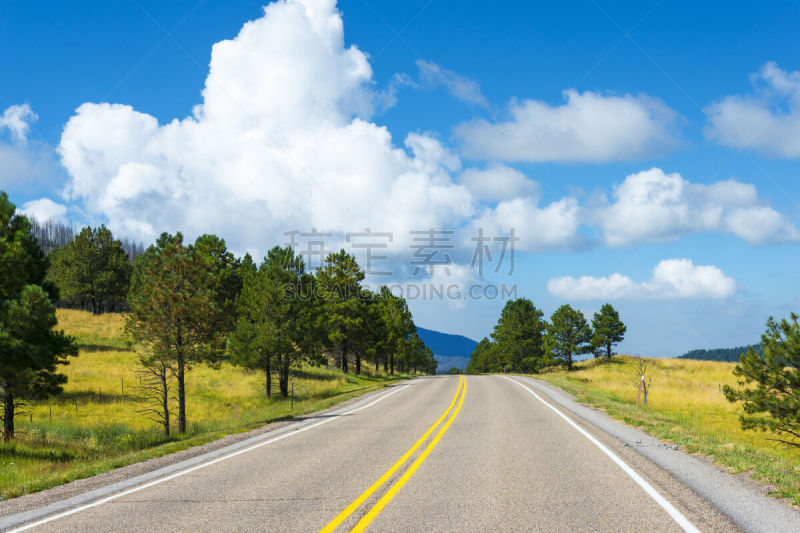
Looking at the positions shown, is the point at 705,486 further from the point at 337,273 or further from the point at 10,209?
the point at 337,273

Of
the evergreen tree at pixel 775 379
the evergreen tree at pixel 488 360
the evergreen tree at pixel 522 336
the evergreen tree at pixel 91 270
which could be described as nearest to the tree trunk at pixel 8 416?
the evergreen tree at pixel 775 379

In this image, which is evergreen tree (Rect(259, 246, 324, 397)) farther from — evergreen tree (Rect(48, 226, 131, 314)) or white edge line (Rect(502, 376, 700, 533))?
evergreen tree (Rect(48, 226, 131, 314))

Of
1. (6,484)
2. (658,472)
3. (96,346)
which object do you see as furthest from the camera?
(96,346)

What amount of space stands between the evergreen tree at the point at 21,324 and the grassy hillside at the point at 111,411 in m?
1.86

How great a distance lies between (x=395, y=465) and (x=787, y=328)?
59.2ft

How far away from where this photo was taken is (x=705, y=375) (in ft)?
206

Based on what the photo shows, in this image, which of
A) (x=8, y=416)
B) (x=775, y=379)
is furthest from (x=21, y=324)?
(x=775, y=379)

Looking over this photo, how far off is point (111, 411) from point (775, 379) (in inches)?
1302

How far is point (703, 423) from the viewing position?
2375 cm

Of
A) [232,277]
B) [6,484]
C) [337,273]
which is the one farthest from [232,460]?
[232,277]

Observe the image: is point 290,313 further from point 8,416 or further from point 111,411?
point 8,416

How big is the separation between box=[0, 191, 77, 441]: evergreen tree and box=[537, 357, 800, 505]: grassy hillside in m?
21.2

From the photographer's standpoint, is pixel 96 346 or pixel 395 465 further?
pixel 96 346

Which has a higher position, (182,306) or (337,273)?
(337,273)
